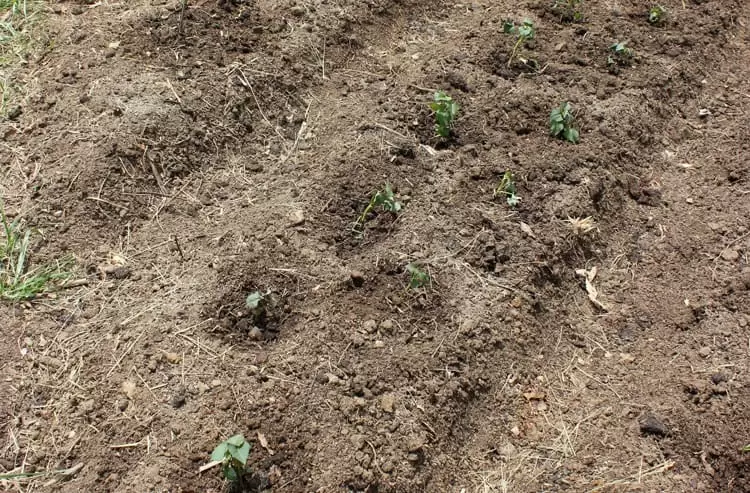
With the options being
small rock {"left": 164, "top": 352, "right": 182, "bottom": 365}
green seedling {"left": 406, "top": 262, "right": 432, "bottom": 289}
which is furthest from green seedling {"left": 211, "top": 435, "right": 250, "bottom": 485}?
green seedling {"left": 406, "top": 262, "right": 432, "bottom": 289}

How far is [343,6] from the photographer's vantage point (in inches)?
152

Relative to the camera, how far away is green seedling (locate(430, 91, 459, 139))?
126 inches

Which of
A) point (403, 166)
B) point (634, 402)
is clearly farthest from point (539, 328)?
point (403, 166)

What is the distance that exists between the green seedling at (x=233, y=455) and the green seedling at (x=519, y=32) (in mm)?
2772

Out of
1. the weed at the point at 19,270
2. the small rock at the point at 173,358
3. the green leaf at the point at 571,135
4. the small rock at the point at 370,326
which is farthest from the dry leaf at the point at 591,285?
the weed at the point at 19,270

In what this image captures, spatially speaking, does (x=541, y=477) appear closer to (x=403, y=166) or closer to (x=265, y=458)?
(x=265, y=458)

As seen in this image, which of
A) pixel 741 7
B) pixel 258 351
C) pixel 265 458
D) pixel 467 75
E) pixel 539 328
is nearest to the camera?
pixel 265 458

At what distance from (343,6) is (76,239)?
7.21 ft

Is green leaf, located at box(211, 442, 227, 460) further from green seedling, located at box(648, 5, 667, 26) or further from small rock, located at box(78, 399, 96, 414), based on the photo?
green seedling, located at box(648, 5, 667, 26)

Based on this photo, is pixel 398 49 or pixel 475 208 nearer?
pixel 475 208

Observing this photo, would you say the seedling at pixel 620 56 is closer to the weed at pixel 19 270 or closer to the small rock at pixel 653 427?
the small rock at pixel 653 427

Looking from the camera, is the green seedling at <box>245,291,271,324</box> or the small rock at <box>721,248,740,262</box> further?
the small rock at <box>721,248,740,262</box>

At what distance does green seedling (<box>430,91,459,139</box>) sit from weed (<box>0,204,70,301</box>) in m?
2.01

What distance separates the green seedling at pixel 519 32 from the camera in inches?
143
